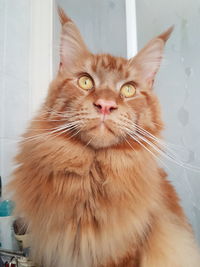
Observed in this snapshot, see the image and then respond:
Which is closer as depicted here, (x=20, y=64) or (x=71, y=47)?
(x=71, y=47)

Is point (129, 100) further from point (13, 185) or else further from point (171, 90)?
point (171, 90)

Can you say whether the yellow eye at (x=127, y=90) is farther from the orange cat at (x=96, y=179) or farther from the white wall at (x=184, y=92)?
the white wall at (x=184, y=92)

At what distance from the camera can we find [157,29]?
5.09 feet

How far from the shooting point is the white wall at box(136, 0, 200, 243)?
1379 mm

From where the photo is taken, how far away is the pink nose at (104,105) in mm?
718

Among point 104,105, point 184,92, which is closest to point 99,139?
point 104,105

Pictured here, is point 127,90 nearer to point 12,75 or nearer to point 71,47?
point 71,47

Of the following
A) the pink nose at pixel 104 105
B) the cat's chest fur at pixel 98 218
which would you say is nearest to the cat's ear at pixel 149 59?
the pink nose at pixel 104 105

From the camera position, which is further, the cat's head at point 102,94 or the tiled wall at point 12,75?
the tiled wall at point 12,75

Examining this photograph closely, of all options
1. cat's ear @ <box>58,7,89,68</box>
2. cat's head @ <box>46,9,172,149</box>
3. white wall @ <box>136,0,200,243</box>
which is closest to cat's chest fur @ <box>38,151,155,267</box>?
cat's head @ <box>46,9,172,149</box>

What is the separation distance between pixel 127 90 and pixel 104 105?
23 cm

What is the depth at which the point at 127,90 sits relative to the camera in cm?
91

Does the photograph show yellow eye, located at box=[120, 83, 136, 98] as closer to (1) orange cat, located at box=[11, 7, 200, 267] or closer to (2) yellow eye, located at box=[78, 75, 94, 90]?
(1) orange cat, located at box=[11, 7, 200, 267]

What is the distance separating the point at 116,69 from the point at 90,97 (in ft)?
0.80
